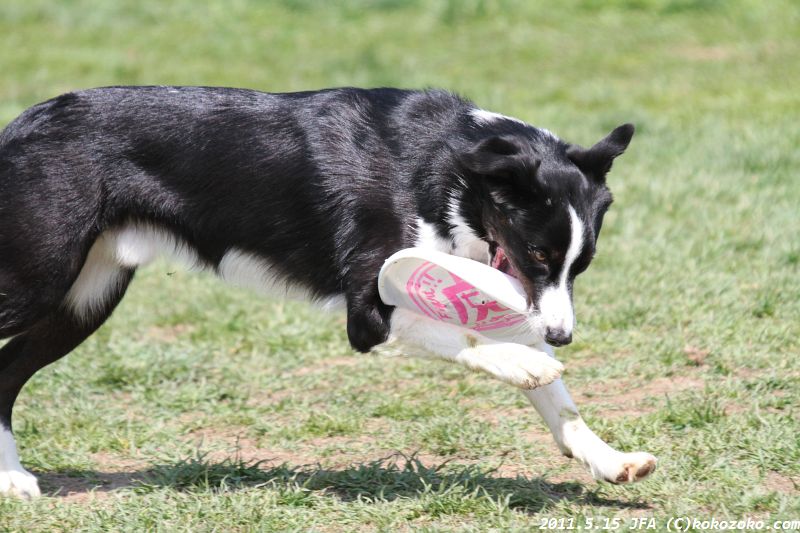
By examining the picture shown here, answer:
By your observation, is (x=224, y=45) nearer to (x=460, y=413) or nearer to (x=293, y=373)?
(x=293, y=373)

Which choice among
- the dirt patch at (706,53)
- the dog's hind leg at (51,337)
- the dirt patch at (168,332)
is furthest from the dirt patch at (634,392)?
the dirt patch at (706,53)

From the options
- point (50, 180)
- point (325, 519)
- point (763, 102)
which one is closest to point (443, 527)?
point (325, 519)

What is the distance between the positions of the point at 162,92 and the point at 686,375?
273 cm

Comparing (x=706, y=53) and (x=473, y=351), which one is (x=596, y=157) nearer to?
(x=473, y=351)

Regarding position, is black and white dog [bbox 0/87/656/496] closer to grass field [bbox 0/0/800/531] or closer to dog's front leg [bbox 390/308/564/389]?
dog's front leg [bbox 390/308/564/389]

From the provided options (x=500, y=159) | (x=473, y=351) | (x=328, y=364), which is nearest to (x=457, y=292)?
(x=473, y=351)

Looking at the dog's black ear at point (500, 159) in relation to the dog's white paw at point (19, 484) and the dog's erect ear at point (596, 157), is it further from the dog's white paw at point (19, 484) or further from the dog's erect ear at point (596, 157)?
the dog's white paw at point (19, 484)

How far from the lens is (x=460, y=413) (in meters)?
5.13

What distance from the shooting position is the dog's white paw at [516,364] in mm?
3977

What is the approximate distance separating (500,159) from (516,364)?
0.71m

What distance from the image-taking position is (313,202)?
4355 mm

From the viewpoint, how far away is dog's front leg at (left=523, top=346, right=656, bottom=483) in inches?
157

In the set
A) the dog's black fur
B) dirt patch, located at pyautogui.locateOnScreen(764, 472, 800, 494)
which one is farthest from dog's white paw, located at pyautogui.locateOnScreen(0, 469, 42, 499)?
dirt patch, located at pyautogui.locateOnScreen(764, 472, 800, 494)

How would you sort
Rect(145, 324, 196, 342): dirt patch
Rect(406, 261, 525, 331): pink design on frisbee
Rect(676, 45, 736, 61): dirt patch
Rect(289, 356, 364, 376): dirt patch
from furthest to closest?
Rect(676, 45, 736, 61): dirt patch
Rect(145, 324, 196, 342): dirt patch
Rect(289, 356, 364, 376): dirt patch
Rect(406, 261, 525, 331): pink design on frisbee
